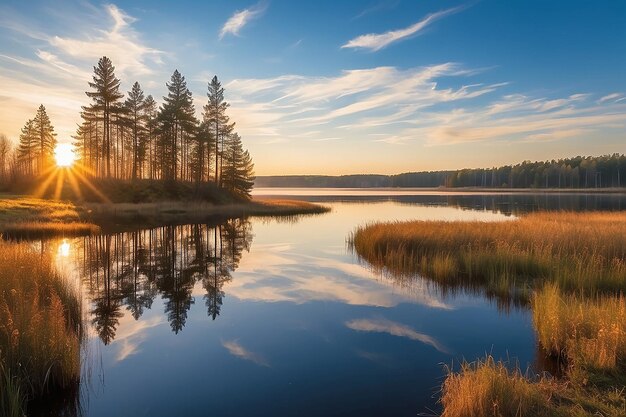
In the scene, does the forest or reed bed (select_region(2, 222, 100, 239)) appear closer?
reed bed (select_region(2, 222, 100, 239))

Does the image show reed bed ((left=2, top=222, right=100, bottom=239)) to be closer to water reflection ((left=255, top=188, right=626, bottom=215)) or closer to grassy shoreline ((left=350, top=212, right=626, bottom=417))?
grassy shoreline ((left=350, top=212, right=626, bottom=417))

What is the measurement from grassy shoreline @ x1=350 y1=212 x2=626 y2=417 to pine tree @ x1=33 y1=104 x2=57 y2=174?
3158 inches

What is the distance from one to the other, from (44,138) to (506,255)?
92.8 meters

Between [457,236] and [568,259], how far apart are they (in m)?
6.13

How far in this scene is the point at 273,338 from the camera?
416 inches

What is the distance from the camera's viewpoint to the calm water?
24.3 feet

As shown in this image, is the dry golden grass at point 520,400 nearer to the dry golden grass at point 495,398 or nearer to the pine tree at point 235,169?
the dry golden grass at point 495,398

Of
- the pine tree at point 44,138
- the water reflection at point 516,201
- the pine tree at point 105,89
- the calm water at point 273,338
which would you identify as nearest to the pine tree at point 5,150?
the pine tree at point 44,138

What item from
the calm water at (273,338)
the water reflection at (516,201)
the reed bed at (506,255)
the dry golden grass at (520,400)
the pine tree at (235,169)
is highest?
the pine tree at (235,169)

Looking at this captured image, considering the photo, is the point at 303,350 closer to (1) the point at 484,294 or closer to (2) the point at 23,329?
(2) the point at 23,329

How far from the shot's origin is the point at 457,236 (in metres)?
21.4

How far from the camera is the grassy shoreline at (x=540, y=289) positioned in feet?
20.1

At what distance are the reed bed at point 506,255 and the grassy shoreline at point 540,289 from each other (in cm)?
4

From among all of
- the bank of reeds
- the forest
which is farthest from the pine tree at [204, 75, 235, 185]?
the bank of reeds
